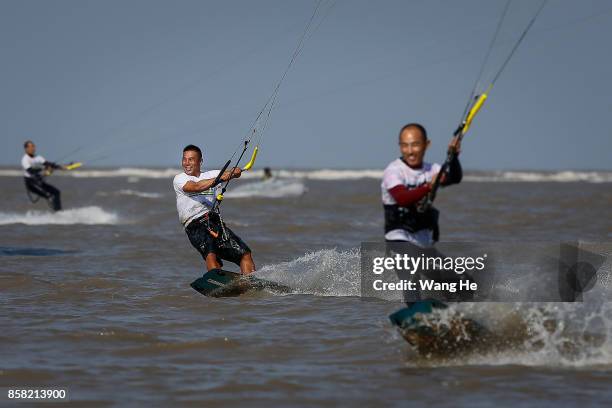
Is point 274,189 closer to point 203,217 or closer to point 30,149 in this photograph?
point 30,149

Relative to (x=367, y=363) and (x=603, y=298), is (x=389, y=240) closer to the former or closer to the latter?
(x=367, y=363)

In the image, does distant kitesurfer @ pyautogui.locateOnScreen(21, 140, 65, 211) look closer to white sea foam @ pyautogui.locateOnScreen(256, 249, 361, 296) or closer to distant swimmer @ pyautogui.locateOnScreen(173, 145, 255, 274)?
white sea foam @ pyautogui.locateOnScreen(256, 249, 361, 296)

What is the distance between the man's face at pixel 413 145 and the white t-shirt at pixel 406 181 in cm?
8

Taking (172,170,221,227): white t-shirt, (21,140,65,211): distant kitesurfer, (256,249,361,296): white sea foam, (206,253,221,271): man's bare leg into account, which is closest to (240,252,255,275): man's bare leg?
(206,253,221,271): man's bare leg

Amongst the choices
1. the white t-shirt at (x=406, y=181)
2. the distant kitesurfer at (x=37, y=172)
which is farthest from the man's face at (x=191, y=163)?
the distant kitesurfer at (x=37, y=172)

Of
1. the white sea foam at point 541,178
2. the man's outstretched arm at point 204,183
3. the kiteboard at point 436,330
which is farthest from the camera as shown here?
the white sea foam at point 541,178

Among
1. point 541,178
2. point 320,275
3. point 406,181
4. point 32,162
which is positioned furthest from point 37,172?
point 541,178

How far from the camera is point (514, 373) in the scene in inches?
240

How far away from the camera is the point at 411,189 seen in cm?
610

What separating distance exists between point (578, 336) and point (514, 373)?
106cm

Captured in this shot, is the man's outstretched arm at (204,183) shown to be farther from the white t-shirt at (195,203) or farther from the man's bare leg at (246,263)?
the man's bare leg at (246,263)

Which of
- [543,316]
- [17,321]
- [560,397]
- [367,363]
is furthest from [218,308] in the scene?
[560,397]

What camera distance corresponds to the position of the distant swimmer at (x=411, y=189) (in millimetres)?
6070

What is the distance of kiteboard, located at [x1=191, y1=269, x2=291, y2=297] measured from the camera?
9.23 metres
